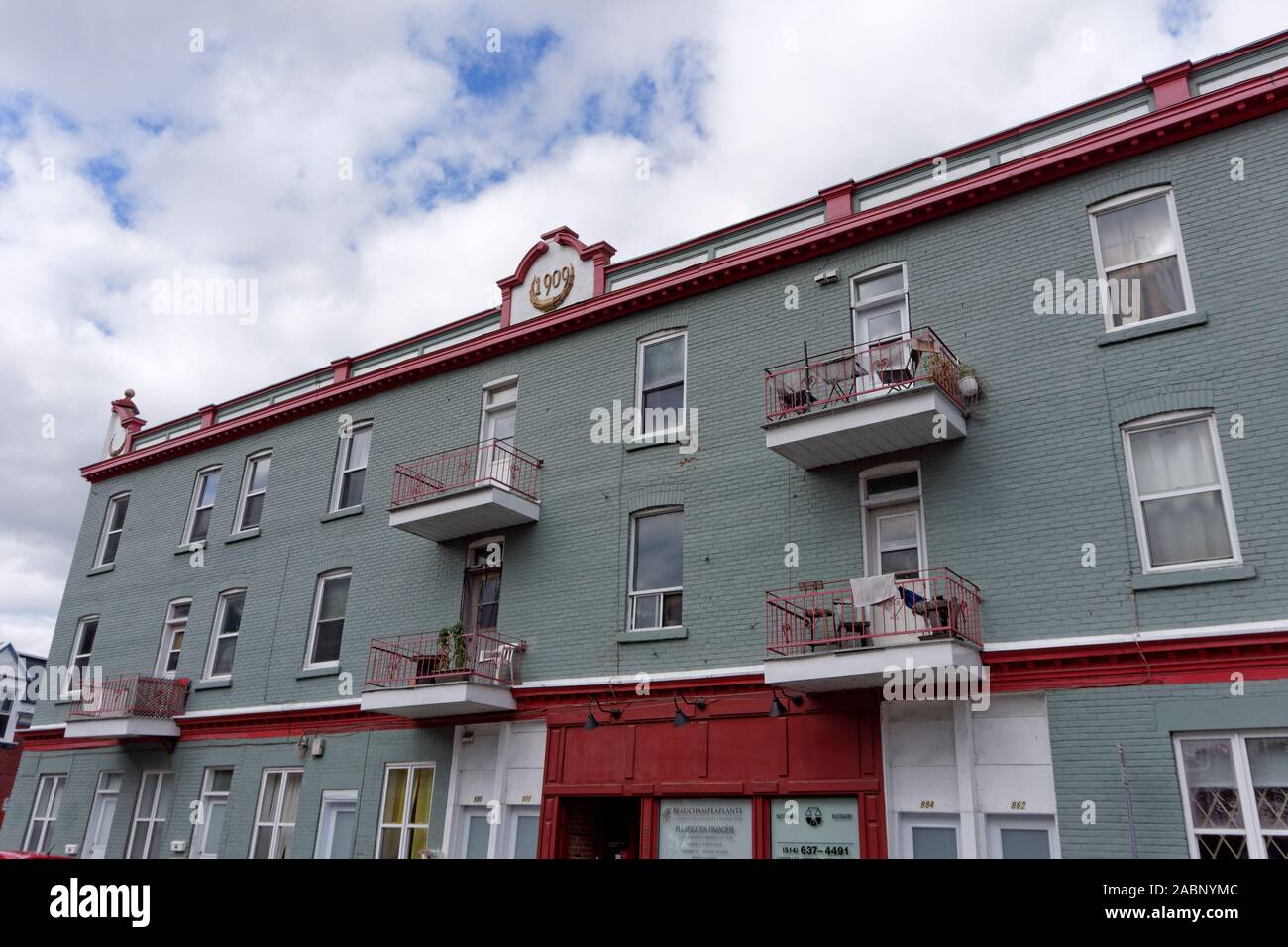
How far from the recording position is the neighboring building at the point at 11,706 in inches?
1684

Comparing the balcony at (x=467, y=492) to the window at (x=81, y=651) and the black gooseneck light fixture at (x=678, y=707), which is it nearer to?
the black gooseneck light fixture at (x=678, y=707)

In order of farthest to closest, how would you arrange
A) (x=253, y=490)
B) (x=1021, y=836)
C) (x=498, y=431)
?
(x=253, y=490) → (x=498, y=431) → (x=1021, y=836)

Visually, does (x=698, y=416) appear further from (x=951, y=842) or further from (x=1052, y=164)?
(x=951, y=842)

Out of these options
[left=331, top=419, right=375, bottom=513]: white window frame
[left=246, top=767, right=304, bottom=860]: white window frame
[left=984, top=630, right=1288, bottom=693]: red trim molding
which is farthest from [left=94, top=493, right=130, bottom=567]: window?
[left=984, top=630, right=1288, bottom=693]: red trim molding

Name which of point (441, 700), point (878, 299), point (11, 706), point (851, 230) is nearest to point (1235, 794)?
point (878, 299)

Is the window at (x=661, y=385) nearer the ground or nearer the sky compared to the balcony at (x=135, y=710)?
nearer the sky

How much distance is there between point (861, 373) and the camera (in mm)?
13438

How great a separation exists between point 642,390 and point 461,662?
5.60 meters

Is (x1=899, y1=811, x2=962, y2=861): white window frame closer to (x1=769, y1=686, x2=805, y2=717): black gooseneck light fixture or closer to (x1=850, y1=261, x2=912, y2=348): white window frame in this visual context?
(x1=769, y1=686, x2=805, y2=717): black gooseneck light fixture

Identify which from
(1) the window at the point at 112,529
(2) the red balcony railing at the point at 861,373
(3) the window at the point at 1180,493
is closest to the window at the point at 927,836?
(3) the window at the point at 1180,493

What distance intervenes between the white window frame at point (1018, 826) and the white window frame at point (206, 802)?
14492 millimetres

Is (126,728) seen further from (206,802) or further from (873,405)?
(873,405)
